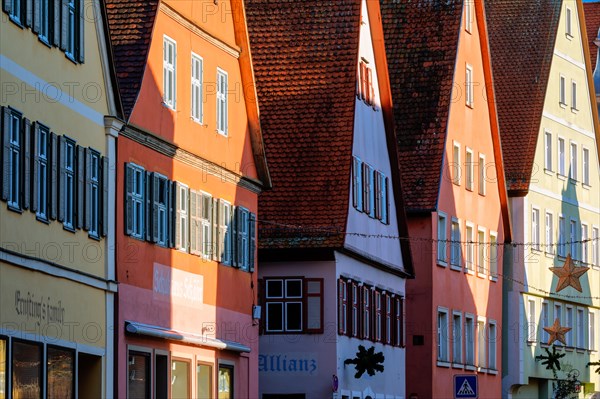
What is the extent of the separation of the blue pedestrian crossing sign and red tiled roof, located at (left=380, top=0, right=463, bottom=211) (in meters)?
13.4

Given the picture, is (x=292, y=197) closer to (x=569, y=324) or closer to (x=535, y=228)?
(x=535, y=228)

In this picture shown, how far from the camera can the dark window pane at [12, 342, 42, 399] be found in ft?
88.0

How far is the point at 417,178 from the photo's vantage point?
52.5 metres

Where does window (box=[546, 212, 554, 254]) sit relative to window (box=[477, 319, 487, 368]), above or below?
above

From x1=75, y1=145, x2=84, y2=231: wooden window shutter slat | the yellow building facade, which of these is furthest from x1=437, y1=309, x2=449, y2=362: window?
x1=75, y1=145, x2=84, y2=231: wooden window shutter slat

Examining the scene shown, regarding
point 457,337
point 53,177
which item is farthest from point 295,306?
point 53,177

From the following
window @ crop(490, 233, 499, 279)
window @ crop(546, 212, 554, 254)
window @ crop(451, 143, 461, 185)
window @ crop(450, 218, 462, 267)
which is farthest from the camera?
window @ crop(546, 212, 554, 254)

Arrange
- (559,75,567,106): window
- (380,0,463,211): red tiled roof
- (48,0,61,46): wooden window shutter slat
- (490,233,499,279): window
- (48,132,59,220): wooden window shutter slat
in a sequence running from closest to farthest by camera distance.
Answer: (48,132,59,220): wooden window shutter slat < (48,0,61,46): wooden window shutter slat < (380,0,463,211): red tiled roof < (490,233,499,279): window < (559,75,567,106): window

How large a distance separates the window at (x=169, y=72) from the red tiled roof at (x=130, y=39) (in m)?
0.81

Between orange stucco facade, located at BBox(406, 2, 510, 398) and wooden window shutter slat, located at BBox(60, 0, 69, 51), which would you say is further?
orange stucco facade, located at BBox(406, 2, 510, 398)

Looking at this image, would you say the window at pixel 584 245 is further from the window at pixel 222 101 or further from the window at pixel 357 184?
the window at pixel 222 101

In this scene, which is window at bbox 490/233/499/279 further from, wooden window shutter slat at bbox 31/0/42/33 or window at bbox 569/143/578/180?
wooden window shutter slat at bbox 31/0/42/33

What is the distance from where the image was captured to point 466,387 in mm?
39125

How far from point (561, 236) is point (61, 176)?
1556 inches
